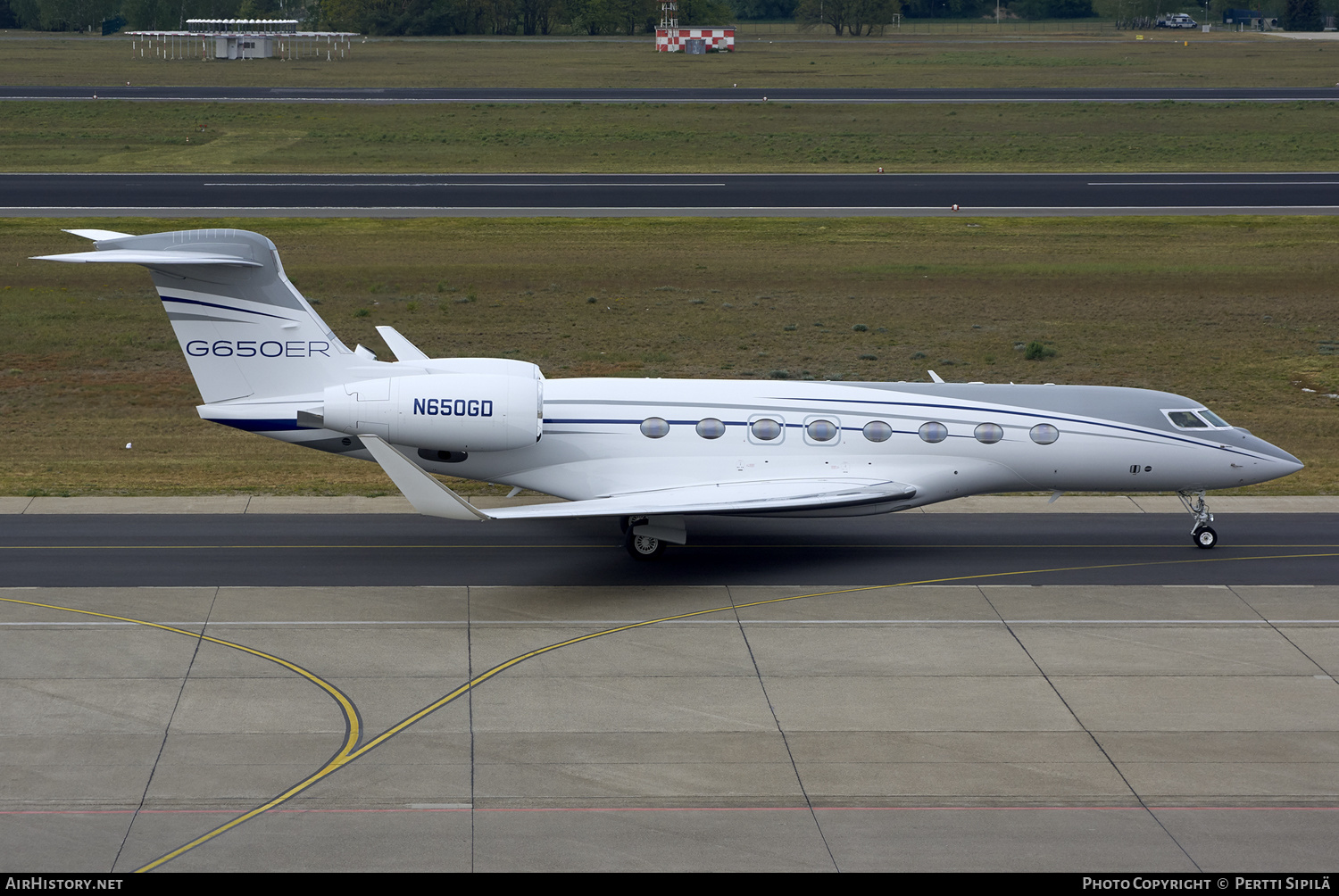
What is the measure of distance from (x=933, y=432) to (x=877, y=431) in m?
0.98

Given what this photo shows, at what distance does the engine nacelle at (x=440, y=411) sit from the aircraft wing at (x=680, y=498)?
1097mm

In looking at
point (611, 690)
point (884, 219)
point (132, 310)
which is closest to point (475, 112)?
point (884, 219)

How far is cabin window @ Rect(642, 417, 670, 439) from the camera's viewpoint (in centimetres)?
2395

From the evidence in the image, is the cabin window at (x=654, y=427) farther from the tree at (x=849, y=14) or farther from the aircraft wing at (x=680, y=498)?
the tree at (x=849, y=14)

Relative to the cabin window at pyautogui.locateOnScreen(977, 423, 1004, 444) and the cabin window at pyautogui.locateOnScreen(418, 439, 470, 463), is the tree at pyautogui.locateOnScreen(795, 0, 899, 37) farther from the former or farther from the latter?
the cabin window at pyautogui.locateOnScreen(418, 439, 470, 463)

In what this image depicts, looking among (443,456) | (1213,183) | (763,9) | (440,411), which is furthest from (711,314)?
(763,9)

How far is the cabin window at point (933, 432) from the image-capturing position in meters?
24.1

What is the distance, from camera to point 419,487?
20.6 m

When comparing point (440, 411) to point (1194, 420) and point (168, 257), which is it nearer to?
point (168, 257)

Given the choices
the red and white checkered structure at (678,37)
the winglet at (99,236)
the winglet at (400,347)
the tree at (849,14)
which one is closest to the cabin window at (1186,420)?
the winglet at (400,347)

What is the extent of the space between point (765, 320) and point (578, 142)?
119 feet

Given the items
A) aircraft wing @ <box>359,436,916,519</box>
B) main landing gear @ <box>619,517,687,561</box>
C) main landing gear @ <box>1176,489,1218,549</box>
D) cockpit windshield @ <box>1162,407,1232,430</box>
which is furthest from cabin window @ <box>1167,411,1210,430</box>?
main landing gear @ <box>619,517,687,561</box>

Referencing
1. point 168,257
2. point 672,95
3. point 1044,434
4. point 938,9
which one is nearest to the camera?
point 168,257

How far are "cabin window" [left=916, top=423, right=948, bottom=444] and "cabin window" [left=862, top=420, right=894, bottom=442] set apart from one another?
0.52m
